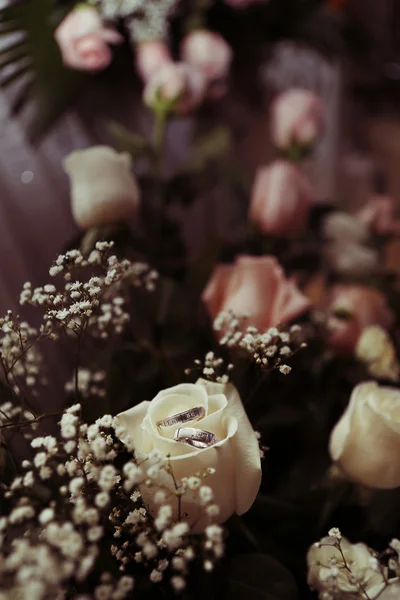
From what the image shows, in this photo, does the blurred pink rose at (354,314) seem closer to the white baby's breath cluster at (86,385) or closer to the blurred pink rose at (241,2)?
the white baby's breath cluster at (86,385)

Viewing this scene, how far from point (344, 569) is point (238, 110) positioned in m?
0.85

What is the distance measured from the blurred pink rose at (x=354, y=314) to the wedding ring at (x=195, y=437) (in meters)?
0.34

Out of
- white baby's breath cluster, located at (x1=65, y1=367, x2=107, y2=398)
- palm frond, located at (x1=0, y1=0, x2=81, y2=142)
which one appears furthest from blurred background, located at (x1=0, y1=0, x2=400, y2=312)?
white baby's breath cluster, located at (x1=65, y1=367, x2=107, y2=398)

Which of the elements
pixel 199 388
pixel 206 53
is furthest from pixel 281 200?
pixel 199 388

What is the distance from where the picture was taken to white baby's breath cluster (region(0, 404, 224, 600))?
0.25 meters

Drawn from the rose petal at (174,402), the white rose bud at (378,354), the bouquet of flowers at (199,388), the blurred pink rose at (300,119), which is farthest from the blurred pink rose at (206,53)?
the rose petal at (174,402)

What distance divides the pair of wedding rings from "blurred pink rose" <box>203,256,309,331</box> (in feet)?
0.61

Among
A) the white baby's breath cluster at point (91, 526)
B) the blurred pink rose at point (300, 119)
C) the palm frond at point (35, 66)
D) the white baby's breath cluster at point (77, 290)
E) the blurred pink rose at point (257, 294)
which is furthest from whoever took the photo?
the blurred pink rose at point (300, 119)

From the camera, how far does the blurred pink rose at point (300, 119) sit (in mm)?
741

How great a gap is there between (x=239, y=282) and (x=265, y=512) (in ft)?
0.70

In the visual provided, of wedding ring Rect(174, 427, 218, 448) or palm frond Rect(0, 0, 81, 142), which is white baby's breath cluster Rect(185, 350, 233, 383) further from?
palm frond Rect(0, 0, 81, 142)

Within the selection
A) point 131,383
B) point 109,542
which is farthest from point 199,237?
point 109,542

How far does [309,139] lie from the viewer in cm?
75

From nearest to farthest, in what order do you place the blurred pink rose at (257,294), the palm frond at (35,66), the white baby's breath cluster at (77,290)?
the white baby's breath cluster at (77,290) → the blurred pink rose at (257,294) → the palm frond at (35,66)
